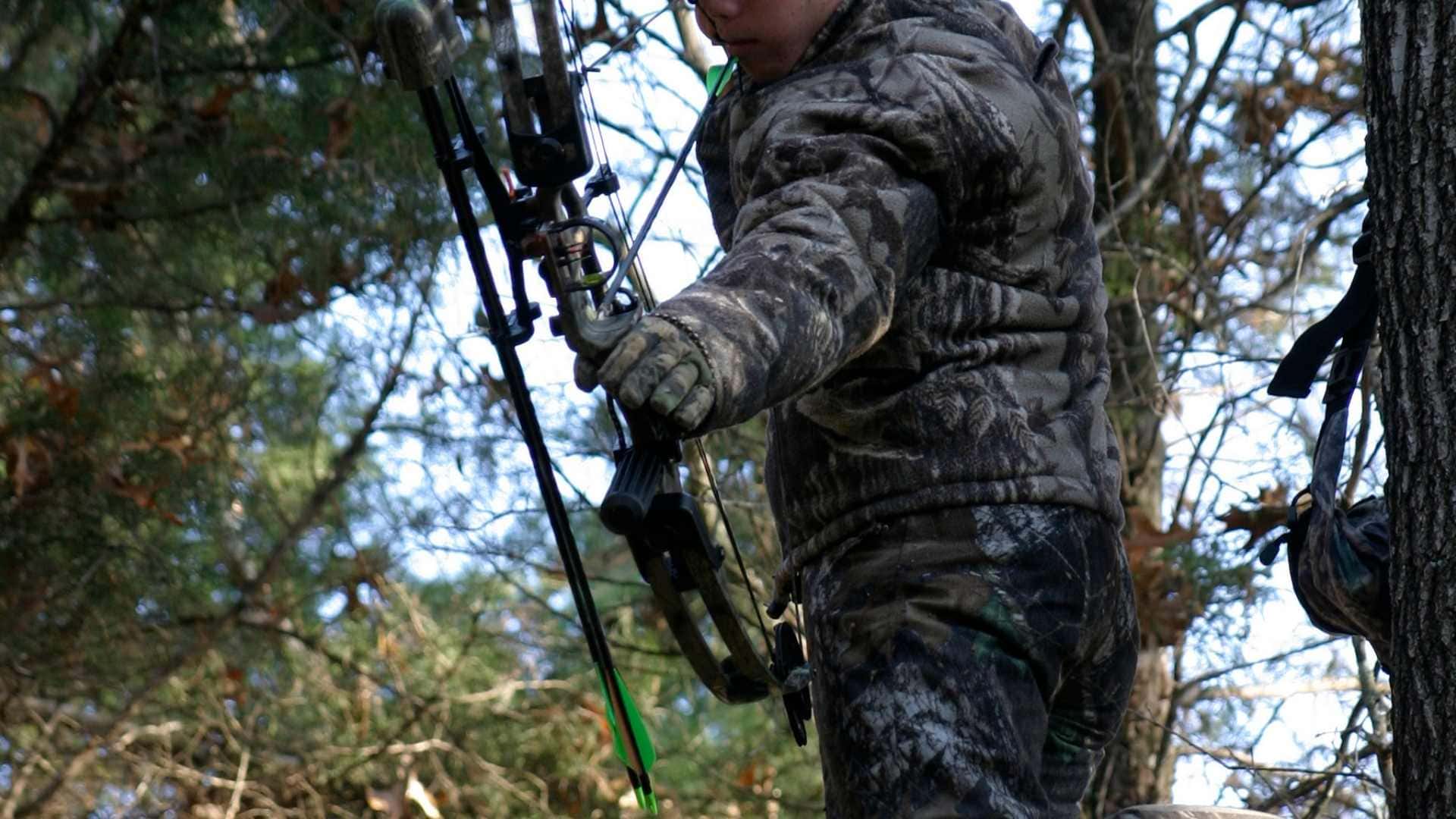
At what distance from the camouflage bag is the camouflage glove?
901 mm

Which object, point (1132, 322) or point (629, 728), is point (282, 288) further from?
point (629, 728)

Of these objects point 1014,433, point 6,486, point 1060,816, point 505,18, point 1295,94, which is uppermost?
point 1295,94

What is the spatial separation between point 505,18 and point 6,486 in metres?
4.27

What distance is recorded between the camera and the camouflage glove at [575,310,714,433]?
2020mm

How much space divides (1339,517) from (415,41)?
1301 mm

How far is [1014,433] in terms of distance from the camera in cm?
255

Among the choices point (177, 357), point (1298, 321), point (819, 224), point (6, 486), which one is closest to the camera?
point (819, 224)

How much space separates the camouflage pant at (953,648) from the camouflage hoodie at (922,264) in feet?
0.16

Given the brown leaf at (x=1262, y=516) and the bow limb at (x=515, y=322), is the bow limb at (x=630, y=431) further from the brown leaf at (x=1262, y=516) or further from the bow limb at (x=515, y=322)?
the brown leaf at (x=1262, y=516)

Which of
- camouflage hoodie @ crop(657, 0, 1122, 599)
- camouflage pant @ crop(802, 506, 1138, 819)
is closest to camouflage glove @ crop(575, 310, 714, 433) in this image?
camouflage hoodie @ crop(657, 0, 1122, 599)

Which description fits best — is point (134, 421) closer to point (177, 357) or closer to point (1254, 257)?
point (177, 357)

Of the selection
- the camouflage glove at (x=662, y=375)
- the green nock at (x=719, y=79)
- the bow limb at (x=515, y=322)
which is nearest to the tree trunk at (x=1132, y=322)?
the green nock at (x=719, y=79)

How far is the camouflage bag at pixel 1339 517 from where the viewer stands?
2445mm

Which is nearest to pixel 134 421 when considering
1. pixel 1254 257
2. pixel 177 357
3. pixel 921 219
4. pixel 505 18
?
pixel 177 357
